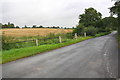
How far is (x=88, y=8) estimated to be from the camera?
47281 mm

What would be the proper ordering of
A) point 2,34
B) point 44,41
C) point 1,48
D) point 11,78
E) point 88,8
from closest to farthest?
point 11,78
point 1,48
point 2,34
point 44,41
point 88,8

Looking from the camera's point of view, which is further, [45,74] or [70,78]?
[45,74]

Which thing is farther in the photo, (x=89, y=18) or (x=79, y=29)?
(x=89, y=18)

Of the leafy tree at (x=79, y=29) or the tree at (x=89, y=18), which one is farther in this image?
the tree at (x=89, y=18)

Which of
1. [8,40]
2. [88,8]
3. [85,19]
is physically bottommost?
[8,40]

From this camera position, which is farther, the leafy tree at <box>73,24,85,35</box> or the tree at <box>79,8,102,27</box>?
the tree at <box>79,8,102,27</box>

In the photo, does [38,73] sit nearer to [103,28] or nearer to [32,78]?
[32,78]

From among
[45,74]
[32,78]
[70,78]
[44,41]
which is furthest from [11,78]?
[44,41]

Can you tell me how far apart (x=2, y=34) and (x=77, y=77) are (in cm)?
1097

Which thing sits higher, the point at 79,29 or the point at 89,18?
the point at 89,18

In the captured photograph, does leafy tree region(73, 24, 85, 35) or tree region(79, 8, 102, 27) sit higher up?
tree region(79, 8, 102, 27)

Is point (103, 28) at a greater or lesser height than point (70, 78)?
greater

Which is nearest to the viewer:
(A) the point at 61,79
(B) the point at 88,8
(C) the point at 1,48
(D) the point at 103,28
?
(A) the point at 61,79

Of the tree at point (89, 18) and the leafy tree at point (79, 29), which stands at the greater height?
the tree at point (89, 18)
